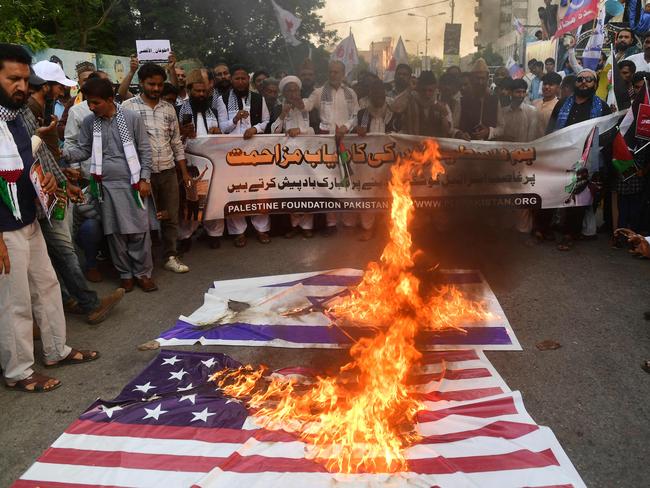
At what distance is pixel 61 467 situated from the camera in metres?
2.91

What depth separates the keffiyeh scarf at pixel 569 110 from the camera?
710cm

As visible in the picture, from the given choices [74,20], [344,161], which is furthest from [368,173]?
[74,20]

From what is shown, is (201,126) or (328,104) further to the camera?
(328,104)

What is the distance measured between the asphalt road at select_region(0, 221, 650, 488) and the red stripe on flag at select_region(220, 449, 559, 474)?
322 mm

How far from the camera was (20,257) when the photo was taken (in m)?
3.73

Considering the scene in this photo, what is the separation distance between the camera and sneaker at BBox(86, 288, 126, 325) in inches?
199

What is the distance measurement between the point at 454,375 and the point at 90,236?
14.6 feet

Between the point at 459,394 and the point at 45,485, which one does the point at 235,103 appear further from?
the point at 45,485

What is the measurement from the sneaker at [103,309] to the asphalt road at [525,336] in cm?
9

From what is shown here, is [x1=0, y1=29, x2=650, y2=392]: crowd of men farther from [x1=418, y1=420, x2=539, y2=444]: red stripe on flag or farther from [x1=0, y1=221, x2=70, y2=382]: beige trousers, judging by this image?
[x1=418, y1=420, x2=539, y2=444]: red stripe on flag

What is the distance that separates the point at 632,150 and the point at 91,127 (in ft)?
21.1

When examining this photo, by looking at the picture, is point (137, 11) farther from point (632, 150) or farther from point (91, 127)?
point (632, 150)

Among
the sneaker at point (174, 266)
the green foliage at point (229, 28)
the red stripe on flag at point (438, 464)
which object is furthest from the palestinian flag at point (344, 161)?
the green foliage at point (229, 28)

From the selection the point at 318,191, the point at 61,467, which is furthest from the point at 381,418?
the point at 318,191
